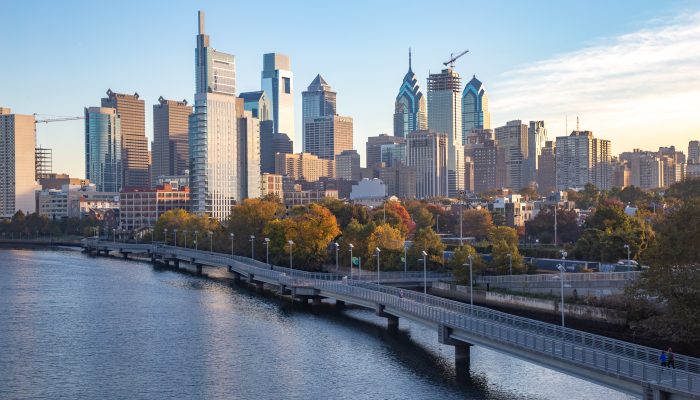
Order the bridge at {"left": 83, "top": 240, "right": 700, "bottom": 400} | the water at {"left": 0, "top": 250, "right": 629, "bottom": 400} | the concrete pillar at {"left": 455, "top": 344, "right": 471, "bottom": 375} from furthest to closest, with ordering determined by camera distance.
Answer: the concrete pillar at {"left": 455, "top": 344, "right": 471, "bottom": 375} → the water at {"left": 0, "top": 250, "right": 629, "bottom": 400} → the bridge at {"left": 83, "top": 240, "right": 700, "bottom": 400}

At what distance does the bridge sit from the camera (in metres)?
39.6

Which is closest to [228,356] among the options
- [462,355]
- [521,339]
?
[462,355]

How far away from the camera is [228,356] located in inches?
2346

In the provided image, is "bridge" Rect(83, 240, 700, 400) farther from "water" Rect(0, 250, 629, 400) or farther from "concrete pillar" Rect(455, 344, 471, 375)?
"water" Rect(0, 250, 629, 400)

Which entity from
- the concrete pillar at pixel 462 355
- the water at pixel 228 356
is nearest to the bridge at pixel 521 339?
the concrete pillar at pixel 462 355

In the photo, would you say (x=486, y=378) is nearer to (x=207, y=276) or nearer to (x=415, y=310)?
(x=415, y=310)

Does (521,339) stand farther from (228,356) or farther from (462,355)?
(228,356)

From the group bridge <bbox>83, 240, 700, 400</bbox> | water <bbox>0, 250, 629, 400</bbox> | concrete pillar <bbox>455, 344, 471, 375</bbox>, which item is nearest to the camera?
bridge <bbox>83, 240, 700, 400</bbox>

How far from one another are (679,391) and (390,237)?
70.4 metres

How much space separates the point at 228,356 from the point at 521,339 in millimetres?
21432

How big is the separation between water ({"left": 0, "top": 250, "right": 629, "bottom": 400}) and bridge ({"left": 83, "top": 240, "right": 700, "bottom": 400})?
6.98 feet

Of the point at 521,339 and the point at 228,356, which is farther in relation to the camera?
the point at 228,356

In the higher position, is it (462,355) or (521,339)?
(521,339)

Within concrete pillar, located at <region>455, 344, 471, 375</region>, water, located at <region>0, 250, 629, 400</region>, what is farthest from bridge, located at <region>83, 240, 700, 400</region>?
water, located at <region>0, 250, 629, 400</region>
